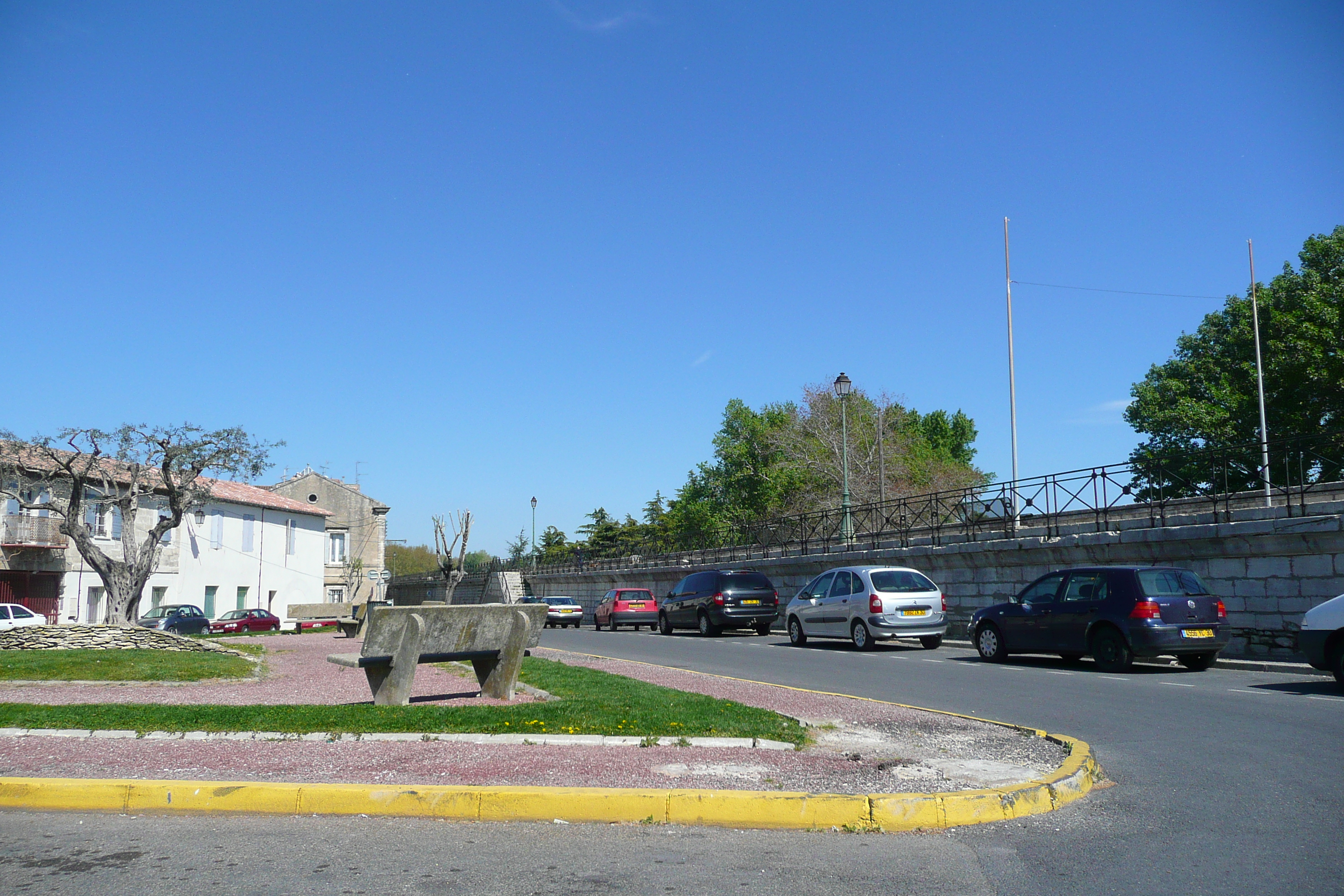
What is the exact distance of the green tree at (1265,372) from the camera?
37.5 metres

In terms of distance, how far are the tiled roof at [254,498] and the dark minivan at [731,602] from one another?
27.6m

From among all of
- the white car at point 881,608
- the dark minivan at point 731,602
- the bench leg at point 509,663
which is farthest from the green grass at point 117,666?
the dark minivan at point 731,602

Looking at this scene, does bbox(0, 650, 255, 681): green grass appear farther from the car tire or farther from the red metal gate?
the red metal gate

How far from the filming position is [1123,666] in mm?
14750

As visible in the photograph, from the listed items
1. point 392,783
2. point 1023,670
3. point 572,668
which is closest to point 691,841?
point 392,783

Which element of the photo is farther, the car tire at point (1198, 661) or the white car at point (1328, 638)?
the car tire at point (1198, 661)

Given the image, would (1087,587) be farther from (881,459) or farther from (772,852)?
(881,459)

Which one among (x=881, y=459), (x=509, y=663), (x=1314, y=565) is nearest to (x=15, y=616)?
(x=509, y=663)

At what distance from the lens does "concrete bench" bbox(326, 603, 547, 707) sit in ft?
31.1

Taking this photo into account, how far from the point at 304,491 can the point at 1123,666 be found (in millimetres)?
69232

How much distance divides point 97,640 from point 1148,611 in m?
19.0

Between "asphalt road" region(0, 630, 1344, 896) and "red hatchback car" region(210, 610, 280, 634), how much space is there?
37.1 metres

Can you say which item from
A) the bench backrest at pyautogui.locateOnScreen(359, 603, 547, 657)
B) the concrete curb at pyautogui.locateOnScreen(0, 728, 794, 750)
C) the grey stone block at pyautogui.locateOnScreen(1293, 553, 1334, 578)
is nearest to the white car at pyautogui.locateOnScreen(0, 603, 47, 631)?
the bench backrest at pyautogui.locateOnScreen(359, 603, 547, 657)

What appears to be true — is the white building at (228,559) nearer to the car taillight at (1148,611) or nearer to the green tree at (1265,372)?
the car taillight at (1148,611)
